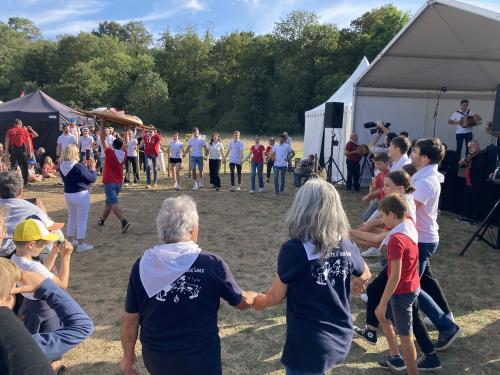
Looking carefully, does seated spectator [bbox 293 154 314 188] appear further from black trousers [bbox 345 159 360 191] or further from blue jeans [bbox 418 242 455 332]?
blue jeans [bbox 418 242 455 332]

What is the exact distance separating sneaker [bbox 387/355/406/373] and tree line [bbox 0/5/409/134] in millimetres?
42998

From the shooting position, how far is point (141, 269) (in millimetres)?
1941

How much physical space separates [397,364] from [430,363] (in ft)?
0.94

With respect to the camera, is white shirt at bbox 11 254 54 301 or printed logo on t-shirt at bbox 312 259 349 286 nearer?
printed logo on t-shirt at bbox 312 259 349 286

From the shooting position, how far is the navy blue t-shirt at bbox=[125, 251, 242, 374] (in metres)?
1.92

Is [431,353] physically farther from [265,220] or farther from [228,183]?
[228,183]

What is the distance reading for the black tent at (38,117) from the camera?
14523 millimetres

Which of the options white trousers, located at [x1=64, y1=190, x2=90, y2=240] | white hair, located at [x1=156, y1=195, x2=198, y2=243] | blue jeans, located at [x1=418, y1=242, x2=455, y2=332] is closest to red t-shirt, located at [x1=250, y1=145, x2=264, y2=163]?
white trousers, located at [x1=64, y1=190, x2=90, y2=240]

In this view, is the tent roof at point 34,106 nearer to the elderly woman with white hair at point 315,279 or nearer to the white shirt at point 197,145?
the white shirt at point 197,145

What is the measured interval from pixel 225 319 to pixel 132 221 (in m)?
4.60

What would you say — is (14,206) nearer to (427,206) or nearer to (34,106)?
(427,206)

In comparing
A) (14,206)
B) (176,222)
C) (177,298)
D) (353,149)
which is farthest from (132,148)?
(177,298)

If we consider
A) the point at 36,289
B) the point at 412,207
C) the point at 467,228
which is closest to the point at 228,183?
the point at 467,228

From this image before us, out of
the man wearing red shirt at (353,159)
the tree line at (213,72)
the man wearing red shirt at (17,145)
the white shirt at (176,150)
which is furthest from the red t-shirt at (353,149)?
the tree line at (213,72)
